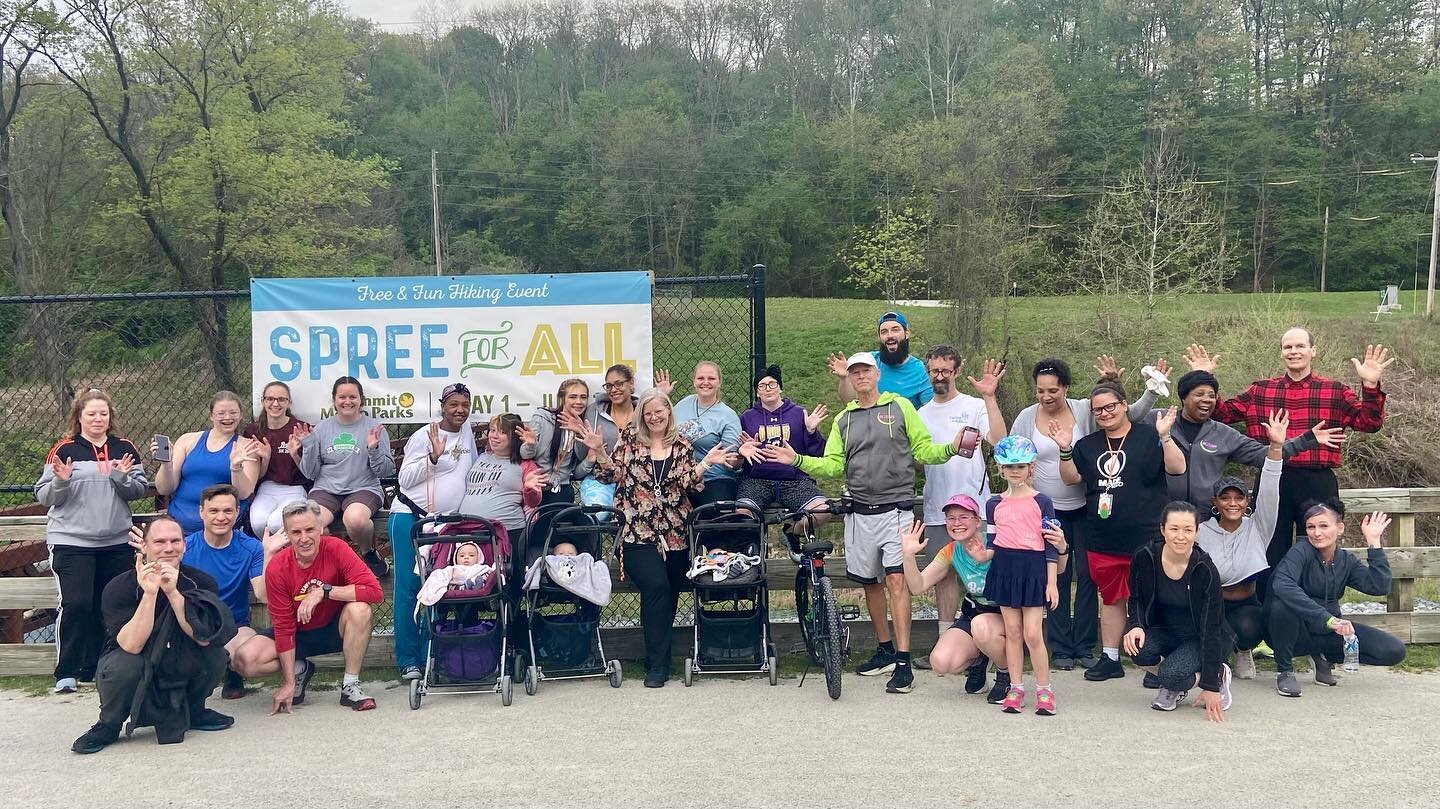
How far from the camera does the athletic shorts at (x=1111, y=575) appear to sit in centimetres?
605

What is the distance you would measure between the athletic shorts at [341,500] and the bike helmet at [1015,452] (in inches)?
141

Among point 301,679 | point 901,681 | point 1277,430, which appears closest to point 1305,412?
point 1277,430

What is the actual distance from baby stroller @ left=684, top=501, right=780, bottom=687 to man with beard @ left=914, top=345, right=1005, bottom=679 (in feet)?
3.20

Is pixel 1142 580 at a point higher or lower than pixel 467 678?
higher

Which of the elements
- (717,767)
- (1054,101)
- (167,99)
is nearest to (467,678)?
(717,767)

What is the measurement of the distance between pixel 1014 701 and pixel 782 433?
196cm

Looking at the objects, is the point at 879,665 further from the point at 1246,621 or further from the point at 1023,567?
the point at 1246,621

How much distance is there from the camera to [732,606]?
20.6 ft

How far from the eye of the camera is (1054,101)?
169 feet

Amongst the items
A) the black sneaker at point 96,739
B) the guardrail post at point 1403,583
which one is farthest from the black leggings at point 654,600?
the guardrail post at point 1403,583

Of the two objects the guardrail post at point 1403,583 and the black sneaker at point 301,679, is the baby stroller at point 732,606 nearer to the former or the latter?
the black sneaker at point 301,679

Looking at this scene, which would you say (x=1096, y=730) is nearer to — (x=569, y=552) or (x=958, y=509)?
(x=958, y=509)

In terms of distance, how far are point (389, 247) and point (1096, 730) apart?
4707 cm

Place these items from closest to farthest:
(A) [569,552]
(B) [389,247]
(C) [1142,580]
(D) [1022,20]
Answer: (C) [1142,580] → (A) [569,552] → (B) [389,247] → (D) [1022,20]
